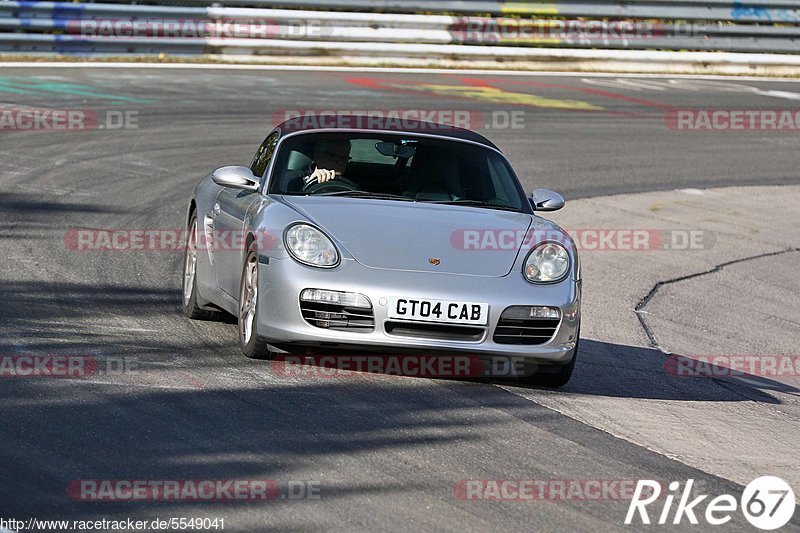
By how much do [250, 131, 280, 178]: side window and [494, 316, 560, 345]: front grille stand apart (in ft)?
6.47

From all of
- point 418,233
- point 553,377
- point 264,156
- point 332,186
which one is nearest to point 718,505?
point 553,377

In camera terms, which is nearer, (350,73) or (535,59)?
(350,73)

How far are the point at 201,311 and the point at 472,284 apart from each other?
7.31ft

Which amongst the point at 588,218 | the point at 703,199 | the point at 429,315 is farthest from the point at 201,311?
the point at 703,199

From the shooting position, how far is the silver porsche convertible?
6.56 metres

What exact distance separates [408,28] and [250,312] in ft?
56.4

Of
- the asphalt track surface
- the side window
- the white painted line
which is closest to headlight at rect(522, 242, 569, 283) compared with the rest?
the asphalt track surface

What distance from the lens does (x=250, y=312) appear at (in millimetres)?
7012

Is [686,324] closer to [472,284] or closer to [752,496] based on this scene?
[472,284]

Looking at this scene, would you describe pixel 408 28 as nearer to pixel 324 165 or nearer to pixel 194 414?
pixel 324 165

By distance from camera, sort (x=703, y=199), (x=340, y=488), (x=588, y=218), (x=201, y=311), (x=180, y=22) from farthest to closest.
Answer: (x=180, y=22) → (x=703, y=199) → (x=588, y=218) → (x=201, y=311) → (x=340, y=488)

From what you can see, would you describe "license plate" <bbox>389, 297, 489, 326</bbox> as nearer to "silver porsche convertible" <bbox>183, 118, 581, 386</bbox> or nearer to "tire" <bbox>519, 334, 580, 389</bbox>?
"silver porsche convertible" <bbox>183, 118, 581, 386</bbox>

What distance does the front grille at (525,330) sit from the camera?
21.8ft

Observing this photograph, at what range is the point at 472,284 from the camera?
664 cm
